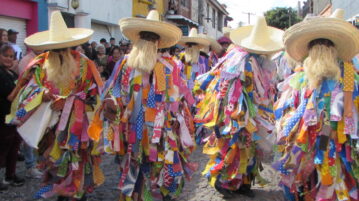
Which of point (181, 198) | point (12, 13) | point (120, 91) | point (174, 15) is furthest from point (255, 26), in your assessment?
point (174, 15)

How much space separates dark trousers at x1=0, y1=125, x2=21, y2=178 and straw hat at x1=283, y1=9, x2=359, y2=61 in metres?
3.47

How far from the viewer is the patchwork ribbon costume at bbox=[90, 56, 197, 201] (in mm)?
3859

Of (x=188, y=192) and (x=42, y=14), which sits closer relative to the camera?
(x=188, y=192)

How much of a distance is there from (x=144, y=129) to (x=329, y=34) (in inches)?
76.6

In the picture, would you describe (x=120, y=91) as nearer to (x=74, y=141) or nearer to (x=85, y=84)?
(x=85, y=84)

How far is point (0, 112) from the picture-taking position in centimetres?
472

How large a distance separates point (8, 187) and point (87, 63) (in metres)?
2.04

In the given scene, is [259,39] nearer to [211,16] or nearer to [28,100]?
[28,100]

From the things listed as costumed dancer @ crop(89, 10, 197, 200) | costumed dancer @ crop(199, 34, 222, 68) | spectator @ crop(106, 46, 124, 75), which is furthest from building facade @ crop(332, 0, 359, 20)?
costumed dancer @ crop(89, 10, 197, 200)

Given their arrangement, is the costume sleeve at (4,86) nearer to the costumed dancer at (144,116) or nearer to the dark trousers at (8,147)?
the dark trousers at (8,147)

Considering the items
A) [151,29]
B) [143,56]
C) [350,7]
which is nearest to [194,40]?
[151,29]

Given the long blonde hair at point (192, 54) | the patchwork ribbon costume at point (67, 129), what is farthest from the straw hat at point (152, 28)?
the long blonde hair at point (192, 54)

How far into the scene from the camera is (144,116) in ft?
12.7

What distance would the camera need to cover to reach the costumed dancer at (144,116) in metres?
3.85
